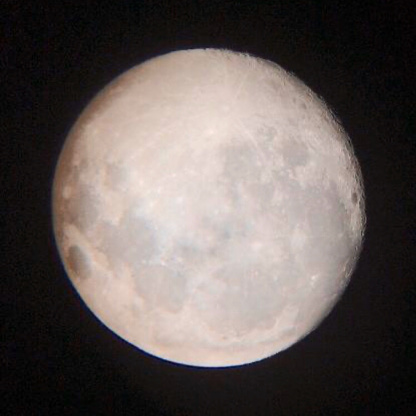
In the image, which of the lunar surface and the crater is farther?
the crater

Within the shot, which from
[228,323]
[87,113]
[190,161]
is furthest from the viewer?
[87,113]

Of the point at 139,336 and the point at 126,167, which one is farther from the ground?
the point at 126,167

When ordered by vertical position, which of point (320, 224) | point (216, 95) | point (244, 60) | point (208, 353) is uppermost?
point (244, 60)

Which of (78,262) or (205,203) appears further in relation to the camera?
(78,262)

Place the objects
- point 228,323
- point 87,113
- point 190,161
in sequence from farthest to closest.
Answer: point 87,113 < point 228,323 < point 190,161

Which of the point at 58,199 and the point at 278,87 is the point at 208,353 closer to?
the point at 58,199

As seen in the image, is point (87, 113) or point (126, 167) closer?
point (126, 167)

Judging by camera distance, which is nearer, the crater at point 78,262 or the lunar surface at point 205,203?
the lunar surface at point 205,203

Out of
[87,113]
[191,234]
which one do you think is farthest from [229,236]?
[87,113]
